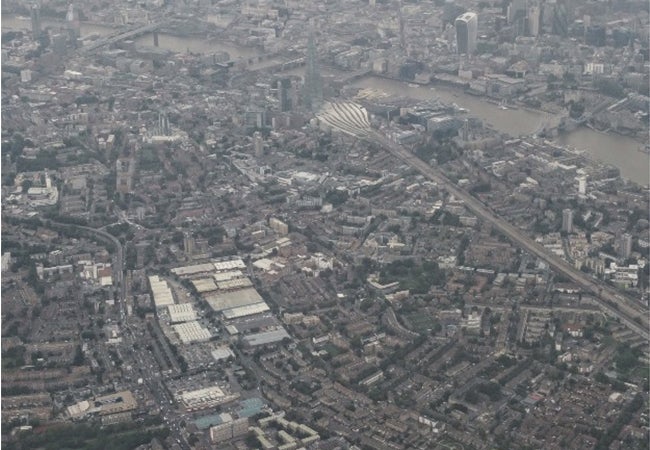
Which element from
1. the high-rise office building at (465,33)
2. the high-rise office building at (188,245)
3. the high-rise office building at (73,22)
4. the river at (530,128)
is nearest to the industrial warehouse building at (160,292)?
the high-rise office building at (188,245)

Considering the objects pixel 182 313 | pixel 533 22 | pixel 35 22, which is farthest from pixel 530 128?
pixel 35 22

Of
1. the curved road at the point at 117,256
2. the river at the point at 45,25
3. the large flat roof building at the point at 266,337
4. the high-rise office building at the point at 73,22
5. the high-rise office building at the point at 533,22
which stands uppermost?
the high-rise office building at the point at 533,22

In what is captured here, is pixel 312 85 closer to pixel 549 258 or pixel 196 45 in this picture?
pixel 196 45

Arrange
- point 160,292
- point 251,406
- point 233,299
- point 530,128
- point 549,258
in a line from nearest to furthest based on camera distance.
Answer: point 251,406 < point 233,299 < point 160,292 < point 549,258 < point 530,128

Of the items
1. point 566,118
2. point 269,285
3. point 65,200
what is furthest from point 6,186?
point 566,118

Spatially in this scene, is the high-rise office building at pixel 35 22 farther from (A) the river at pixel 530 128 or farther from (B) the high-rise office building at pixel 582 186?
(B) the high-rise office building at pixel 582 186
